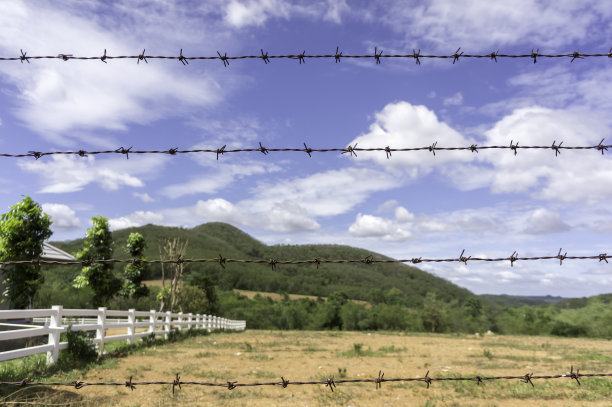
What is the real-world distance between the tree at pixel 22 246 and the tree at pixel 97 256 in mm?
6701

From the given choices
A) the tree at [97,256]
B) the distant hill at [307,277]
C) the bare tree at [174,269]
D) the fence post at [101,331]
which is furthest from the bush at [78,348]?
the distant hill at [307,277]

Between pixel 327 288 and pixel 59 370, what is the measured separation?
11564 cm

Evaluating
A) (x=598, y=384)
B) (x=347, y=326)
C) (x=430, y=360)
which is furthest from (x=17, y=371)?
(x=347, y=326)

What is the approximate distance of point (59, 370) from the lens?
7656 mm

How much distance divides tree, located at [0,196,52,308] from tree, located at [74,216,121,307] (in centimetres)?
670

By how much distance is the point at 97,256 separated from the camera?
2702 cm

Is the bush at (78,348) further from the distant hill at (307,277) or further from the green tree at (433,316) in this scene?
the distant hill at (307,277)

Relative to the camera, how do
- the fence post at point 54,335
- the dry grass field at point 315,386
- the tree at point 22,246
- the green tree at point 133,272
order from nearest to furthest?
the dry grass field at point 315,386 < the fence post at point 54,335 < the tree at point 22,246 < the green tree at point 133,272

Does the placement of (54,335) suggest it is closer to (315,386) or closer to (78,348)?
(78,348)

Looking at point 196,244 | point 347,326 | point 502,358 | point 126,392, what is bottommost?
point 347,326

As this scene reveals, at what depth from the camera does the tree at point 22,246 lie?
1944 centimetres

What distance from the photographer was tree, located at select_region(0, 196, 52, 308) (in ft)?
63.8

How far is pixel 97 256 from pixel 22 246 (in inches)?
296

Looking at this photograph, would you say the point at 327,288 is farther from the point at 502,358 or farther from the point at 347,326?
the point at 502,358
